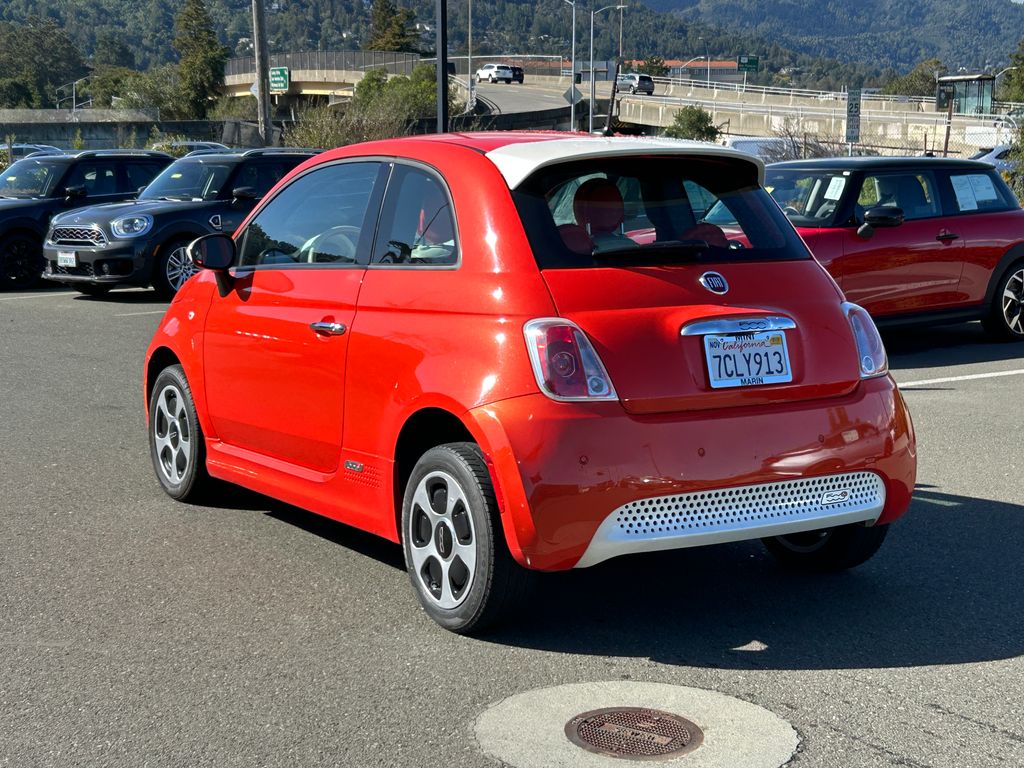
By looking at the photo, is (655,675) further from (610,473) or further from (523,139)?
(523,139)

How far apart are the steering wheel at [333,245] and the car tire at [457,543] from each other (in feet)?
3.49

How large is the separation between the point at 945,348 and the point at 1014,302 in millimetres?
798

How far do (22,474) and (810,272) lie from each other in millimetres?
4446

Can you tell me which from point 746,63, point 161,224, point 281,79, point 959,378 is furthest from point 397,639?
point 746,63

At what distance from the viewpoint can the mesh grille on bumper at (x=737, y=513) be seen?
4.45m

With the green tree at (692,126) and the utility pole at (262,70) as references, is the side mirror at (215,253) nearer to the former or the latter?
the utility pole at (262,70)

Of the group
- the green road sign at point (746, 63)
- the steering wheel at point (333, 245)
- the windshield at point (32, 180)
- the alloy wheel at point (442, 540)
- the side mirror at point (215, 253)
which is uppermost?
the green road sign at point (746, 63)

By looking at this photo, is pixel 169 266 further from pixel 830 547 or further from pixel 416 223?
A: pixel 830 547

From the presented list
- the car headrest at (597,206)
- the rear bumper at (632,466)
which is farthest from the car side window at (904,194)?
the rear bumper at (632,466)

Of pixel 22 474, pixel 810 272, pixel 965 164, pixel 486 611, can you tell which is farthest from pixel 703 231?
pixel 965 164

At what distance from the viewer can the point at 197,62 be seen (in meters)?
105

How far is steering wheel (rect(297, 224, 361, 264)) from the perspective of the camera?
5438mm

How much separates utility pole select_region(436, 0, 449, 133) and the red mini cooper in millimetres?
10999

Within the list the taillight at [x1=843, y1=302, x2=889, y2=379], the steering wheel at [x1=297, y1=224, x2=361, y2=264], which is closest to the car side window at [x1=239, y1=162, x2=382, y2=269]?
the steering wheel at [x1=297, y1=224, x2=361, y2=264]
